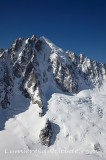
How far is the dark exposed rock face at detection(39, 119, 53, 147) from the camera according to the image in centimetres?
7062

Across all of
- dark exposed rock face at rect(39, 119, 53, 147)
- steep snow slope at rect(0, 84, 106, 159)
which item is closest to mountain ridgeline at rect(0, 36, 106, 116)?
steep snow slope at rect(0, 84, 106, 159)

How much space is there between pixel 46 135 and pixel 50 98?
1785cm

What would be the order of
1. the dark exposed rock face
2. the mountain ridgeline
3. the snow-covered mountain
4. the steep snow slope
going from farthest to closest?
1. the mountain ridgeline
2. the snow-covered mountain
3. the dark exposed rock face
4. the steep snow slope

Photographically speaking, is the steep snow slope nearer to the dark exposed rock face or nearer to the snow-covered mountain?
the snow-covered mountain

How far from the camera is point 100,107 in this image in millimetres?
87438

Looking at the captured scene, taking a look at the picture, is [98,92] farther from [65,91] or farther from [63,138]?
[63,138]

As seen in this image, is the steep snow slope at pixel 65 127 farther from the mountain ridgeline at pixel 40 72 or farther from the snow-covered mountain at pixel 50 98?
the mountain ridgeline at pixel 40 72

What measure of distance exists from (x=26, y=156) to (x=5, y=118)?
688 inches

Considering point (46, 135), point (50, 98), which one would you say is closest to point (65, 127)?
point (46, 135)

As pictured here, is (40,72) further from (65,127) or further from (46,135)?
(46,135)

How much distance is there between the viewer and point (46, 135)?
7181cm

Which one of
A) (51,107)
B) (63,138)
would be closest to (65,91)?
(51,107)

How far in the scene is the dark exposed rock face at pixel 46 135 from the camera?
70.6m

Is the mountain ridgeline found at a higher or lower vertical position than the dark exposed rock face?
higher
